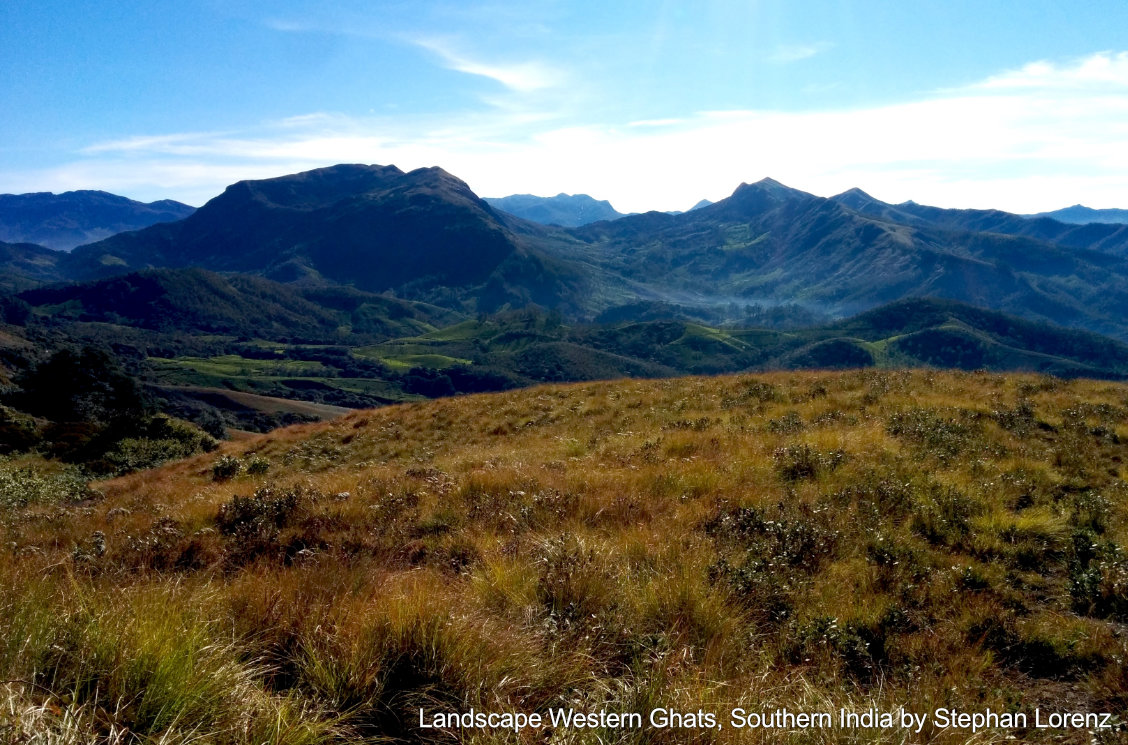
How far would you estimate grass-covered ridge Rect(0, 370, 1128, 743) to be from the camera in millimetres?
3752

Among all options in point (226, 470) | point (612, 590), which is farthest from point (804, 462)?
point (226, 470)

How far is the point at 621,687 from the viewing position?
3912 millimetres

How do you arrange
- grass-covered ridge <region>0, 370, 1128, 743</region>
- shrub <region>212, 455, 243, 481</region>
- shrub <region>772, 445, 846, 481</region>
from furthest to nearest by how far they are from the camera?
shrub <region>212, 455, 243, 481</region>, shrub <region>772, 445, 846, 481</region>, grass-covered ridge <region>0, 370, 1128, 743</region>

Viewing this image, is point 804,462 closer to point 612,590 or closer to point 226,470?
point 612,590

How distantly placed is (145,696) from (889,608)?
625 cm

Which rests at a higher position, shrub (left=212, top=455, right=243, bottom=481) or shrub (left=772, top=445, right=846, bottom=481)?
shrub (left=772, top=445, right=846, bottom=481)

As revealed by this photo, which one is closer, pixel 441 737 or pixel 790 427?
pixel 441 737

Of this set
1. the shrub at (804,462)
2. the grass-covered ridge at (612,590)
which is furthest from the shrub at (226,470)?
the shrub at (804,462)

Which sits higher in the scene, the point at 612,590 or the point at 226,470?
the point at 612,590

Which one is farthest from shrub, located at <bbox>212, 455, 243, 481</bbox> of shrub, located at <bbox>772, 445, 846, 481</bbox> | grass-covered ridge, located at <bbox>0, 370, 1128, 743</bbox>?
shrub, located at <bbox>772, 445, 846, 481</bbox>

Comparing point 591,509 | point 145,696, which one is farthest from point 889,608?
point 145,696

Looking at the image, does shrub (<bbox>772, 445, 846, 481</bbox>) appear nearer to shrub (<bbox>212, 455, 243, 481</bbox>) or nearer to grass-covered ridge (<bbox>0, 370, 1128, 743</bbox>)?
grass-covered ridge (<bbox>0, 370, 1128, 743</bbox>)

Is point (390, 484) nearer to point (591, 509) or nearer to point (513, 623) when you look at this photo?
point (591, 509)

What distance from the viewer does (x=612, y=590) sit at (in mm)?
5508
